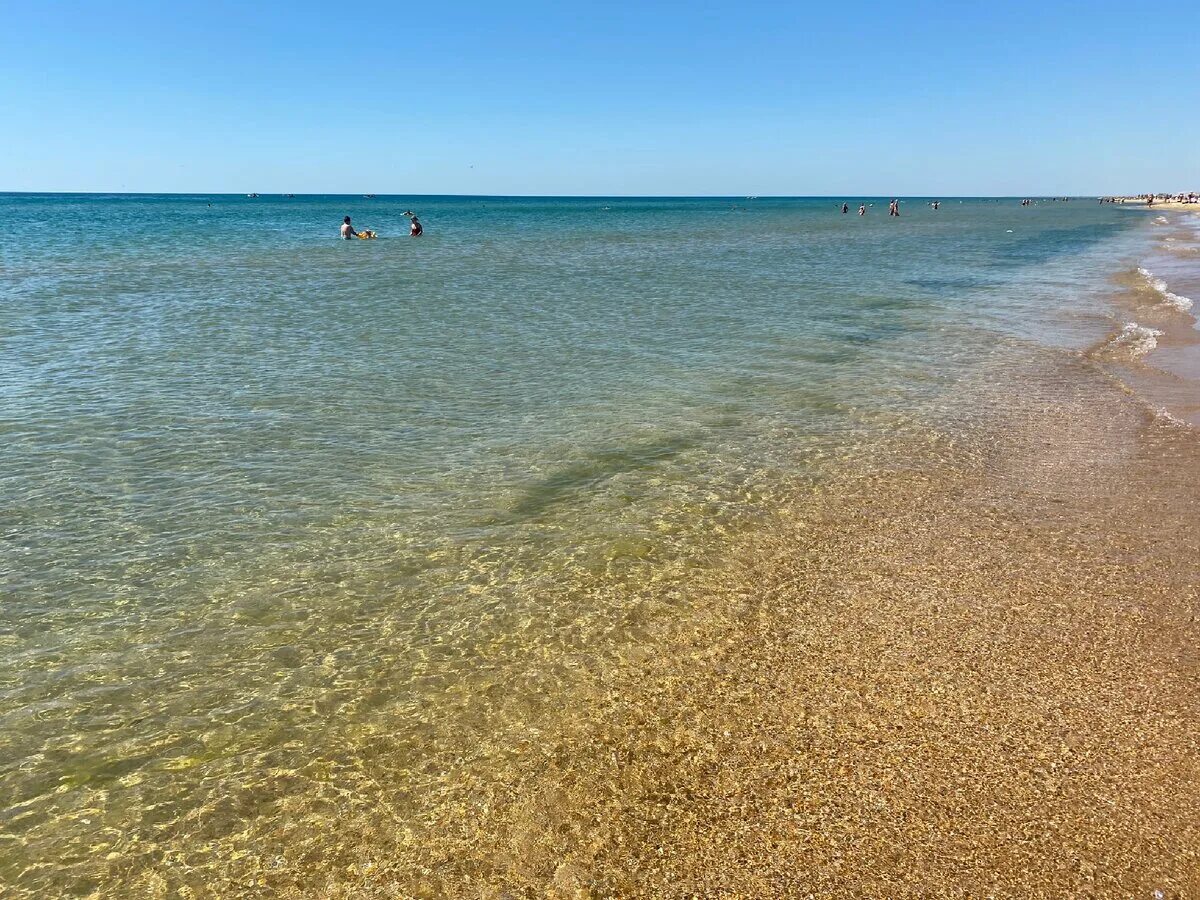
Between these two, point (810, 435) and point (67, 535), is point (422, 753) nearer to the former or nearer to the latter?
point (67, 535)

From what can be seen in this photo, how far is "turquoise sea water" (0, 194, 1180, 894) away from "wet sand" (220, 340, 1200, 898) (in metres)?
0.58

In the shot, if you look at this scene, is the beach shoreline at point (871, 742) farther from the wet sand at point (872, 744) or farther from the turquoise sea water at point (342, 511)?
the turquoise sea water at point (342, 511)

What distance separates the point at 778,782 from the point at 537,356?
13.8m

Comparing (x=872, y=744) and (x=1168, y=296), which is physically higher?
(x=1168, y=296)

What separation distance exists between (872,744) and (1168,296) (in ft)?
97.0

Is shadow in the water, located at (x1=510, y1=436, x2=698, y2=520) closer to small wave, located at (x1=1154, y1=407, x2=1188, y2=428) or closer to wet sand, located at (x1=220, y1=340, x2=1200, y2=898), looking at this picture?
wet sand, located at (x1=220, y1=340, x2=1200, y2=898)

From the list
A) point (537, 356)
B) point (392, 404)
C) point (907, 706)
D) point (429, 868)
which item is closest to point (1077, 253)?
point (537, 356)

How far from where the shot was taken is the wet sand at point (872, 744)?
13.6 ft

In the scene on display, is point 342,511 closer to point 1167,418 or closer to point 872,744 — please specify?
point 872,744

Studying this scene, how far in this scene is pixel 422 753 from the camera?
513cm

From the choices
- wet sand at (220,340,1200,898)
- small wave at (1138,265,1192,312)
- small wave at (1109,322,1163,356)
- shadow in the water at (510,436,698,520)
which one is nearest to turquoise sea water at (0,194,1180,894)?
shadow in the water at (510,436,698,520)

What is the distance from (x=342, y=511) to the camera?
349 inches

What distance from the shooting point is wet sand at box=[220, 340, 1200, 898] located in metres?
4.14

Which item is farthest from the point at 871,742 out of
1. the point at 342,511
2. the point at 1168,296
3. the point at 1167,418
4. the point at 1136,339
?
the point at 1168,296
